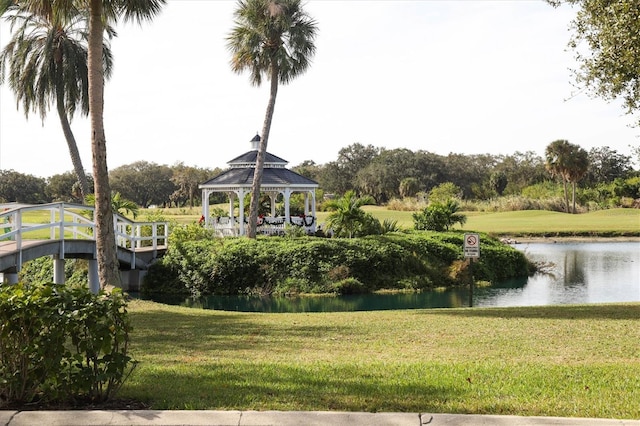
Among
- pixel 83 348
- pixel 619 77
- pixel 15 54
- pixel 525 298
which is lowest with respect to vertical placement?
pixel 525 298

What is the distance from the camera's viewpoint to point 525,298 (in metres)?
25.1

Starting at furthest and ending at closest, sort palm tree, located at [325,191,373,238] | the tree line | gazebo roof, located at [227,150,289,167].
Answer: the tree line, gazebo roof, located at [227,150,289,167], palm tree, located at [325,191,373,238]

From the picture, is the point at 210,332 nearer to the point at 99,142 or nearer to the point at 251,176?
the point at 99,142

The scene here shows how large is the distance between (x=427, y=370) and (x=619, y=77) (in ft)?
30.5

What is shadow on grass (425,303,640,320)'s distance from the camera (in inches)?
576

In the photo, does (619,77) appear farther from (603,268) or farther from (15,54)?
(15,54)

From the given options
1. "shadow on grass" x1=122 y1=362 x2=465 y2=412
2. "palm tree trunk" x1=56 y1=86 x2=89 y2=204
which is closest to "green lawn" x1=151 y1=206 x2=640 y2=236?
"palm tree trunk" x1=56 y1=86 x2=89 y2=204

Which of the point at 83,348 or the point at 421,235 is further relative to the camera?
the point at 421,235

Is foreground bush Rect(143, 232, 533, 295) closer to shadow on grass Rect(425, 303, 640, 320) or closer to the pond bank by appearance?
shadow on grass Rect(425, 303, 640, 320)

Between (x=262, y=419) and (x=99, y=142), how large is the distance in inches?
539

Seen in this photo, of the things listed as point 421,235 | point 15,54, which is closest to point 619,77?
point 421,235

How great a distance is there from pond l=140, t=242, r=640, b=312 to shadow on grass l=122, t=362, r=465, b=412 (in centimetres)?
1417

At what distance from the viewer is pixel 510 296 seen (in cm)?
2581

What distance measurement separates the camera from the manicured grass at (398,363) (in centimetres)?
683
